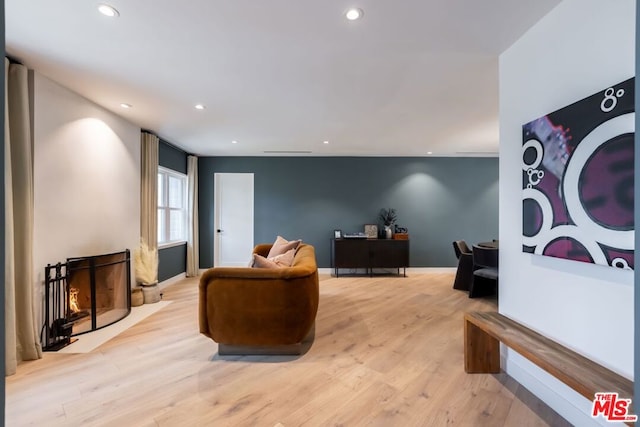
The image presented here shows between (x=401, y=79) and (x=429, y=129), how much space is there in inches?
68.2

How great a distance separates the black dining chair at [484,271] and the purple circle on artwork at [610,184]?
101 inches

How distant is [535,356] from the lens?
161 centimetres

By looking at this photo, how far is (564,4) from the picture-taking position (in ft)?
5.64

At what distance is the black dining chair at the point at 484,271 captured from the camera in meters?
3.90

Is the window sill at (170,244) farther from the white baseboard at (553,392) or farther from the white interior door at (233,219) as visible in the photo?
the white baseboard at (553,392)

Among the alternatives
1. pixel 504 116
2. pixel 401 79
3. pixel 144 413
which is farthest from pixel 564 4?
pixel 144 413

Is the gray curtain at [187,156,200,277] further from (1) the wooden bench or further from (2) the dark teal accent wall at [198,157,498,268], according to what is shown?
(1) the wooden bench

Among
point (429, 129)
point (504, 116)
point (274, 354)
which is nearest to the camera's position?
point (504, 116)

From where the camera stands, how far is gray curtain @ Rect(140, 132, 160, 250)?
4.14 m

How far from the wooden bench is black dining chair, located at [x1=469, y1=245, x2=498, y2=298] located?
6.24 feet

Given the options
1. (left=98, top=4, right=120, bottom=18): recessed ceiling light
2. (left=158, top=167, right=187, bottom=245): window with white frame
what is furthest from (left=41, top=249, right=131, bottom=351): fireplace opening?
(left=98, top=4, right=120, bottom=18): recessed ceiling light

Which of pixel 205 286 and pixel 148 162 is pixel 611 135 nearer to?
pixel 205 286

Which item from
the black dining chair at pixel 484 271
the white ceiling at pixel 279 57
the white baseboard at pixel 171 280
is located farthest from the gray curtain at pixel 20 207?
the black dining chair at pixel 484 271

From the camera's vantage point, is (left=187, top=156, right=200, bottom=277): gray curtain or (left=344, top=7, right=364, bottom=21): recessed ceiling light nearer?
(left=344, top=7, right=364, bottom=21): recessed ceiling light
